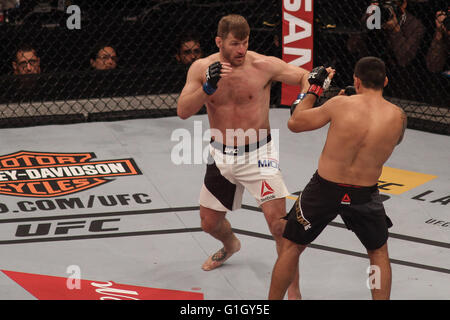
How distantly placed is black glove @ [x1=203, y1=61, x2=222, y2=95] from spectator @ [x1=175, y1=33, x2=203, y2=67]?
343 centimetres

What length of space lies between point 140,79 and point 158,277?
3.28 meters

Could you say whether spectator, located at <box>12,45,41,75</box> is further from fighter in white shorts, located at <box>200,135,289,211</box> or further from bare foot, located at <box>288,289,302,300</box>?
bare foot, located at <box>288,289,302,300</box>

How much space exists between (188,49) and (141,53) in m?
0.43

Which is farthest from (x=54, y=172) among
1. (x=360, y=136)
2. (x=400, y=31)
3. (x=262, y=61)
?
(x=400, y=31)

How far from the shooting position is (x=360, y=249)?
409 centimetres

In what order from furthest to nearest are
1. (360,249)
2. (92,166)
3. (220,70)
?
(92,166)
(360,249)
(220,70)

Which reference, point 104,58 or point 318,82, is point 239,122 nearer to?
point 318,82

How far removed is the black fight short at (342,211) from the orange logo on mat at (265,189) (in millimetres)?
375

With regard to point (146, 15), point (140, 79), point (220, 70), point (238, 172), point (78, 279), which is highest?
point (146, 15)

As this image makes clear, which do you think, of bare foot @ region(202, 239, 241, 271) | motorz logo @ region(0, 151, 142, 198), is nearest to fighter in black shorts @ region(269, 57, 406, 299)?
bare foot @ region(202, 239, 241, 271)

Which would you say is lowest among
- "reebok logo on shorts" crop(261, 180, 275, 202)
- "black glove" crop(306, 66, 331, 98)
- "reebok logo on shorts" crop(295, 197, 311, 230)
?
"reebok logo on shorts" crop(295, 197, 311, 230)

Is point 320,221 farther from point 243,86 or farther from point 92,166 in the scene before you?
point 92,166

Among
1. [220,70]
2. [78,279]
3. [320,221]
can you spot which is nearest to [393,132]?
[320,221]

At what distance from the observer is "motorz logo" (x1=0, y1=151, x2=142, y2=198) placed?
→ 4.94m
